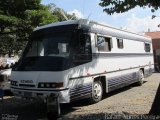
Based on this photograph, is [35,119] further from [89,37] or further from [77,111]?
[89,37]

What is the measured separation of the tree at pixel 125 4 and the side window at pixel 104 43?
3214 millimetres

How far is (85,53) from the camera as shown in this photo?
35.4 feet

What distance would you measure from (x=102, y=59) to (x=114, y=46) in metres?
1.58

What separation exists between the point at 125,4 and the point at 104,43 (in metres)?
4.12

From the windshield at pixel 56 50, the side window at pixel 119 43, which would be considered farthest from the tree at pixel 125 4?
the side window at pixel 119 43

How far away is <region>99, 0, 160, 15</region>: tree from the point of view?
8250 mm

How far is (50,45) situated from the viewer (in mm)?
10492

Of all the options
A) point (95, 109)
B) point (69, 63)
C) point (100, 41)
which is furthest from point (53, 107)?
point (100, 41)

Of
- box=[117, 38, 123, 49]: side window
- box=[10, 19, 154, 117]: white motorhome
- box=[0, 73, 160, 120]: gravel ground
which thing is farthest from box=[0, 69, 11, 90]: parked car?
box=[117, 38, 123, 49]: side window

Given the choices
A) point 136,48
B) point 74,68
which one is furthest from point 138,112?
point 136,48

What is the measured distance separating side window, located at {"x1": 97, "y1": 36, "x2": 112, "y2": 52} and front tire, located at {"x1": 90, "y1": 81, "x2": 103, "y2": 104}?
1.27 meters

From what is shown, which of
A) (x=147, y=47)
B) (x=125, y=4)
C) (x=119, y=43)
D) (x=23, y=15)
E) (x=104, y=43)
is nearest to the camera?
(x=125, y=4)

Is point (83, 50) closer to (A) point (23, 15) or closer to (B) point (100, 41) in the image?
(B) point (100, 41)

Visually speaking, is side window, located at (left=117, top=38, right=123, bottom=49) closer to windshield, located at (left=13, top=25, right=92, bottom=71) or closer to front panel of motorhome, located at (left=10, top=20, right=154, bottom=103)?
front panel of motorhome, located at (left=10, top=20, right=154, bottom=103)
